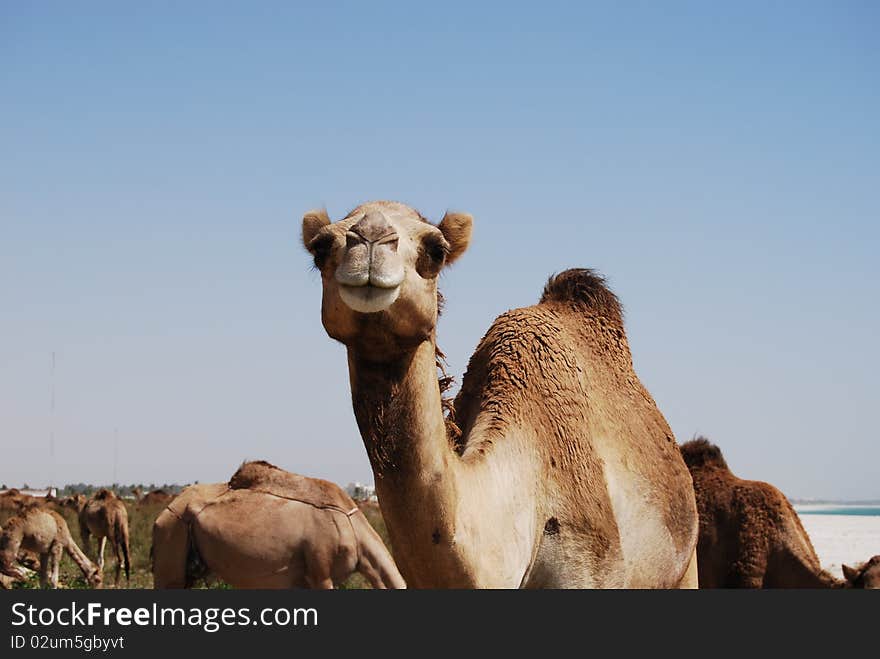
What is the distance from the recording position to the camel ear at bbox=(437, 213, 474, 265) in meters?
4.19

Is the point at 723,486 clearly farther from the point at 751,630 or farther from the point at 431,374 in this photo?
the point at 431,374

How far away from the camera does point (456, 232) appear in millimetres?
4191

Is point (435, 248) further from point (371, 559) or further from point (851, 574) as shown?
point (371, 559)

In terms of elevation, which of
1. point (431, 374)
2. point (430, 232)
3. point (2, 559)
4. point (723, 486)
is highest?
point (430, 232)

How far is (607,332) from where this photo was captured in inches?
229

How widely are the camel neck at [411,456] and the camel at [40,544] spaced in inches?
503

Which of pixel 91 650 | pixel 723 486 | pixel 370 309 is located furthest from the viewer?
pixel 723 486

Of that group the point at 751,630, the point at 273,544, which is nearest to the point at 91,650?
the point at 751,630

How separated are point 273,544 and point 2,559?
570cm

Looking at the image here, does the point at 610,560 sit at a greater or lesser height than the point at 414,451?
lesser

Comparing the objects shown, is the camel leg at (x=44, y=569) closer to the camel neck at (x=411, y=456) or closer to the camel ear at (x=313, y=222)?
the camel ear at (x=313, y=222)

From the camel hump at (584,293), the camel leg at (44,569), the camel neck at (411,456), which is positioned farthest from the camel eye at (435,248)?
the camel leg at (44,569)

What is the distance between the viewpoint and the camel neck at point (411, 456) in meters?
3.66

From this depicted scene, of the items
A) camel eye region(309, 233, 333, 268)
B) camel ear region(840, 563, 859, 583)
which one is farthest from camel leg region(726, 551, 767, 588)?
camel eye region(309, 233, 333, 268)
